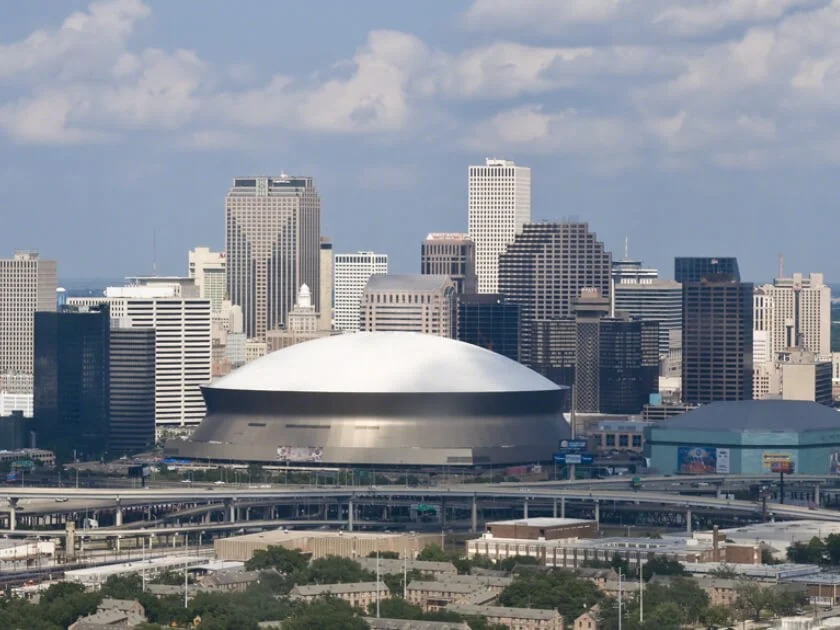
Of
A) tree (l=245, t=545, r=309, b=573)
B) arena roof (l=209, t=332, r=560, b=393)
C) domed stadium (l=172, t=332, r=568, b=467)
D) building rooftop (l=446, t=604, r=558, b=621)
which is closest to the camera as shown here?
building rooftop (l=446, t=604, r=558, b=621)

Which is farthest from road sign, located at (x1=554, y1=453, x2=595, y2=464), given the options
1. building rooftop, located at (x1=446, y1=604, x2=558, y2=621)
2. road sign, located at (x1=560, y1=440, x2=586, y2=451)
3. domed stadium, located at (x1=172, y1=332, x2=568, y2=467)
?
building rooftop, located at (x1=446, y1=604, x2=558, y2=621)

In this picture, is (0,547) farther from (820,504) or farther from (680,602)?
(820,504)

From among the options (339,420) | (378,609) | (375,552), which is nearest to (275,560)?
(375,552)

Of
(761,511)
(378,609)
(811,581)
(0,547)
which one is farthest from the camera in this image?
(761,511)

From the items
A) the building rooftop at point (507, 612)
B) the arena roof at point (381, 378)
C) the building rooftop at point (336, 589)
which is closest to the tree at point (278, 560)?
the building rooftop at point (336, 589)

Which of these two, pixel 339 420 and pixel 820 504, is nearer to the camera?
pixel 820 504

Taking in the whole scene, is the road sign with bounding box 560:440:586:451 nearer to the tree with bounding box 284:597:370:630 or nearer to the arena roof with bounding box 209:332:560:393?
the arena roof with bounding box 209:332:560:393

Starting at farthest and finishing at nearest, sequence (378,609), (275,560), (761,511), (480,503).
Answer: (480,503) → (761,511) → (275,560) → (378,609)

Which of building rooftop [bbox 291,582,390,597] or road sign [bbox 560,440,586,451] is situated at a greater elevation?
road sign [bbox 560,440,586,451]
